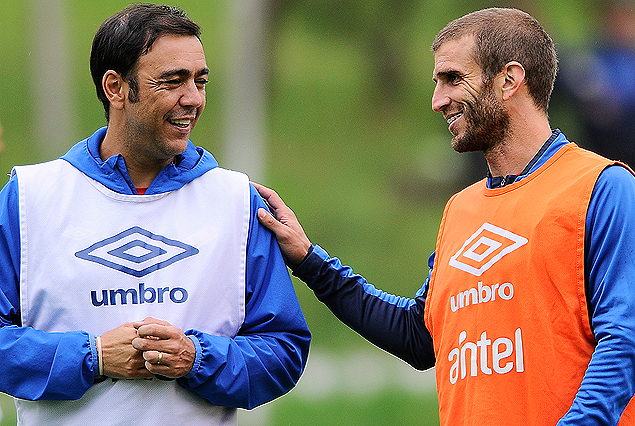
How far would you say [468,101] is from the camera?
268 centimetres

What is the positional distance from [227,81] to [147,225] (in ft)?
23.3

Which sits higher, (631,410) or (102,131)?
(102,131)

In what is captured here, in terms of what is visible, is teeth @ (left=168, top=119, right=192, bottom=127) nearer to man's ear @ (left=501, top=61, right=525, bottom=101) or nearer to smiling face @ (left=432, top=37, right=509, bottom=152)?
smiling face @ (left=432, top=37, right=509, bottom=152)

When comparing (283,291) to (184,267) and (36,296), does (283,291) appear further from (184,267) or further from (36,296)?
(36,296)

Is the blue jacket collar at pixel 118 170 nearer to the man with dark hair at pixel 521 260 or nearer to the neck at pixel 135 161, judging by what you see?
the neck at pixel 135 161

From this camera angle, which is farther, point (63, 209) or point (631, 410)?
point (63, 209)

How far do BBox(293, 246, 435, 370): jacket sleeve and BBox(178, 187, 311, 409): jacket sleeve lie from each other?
283mm

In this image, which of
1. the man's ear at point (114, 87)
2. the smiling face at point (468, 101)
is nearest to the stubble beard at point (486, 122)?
the smiling face at point (468, 101)

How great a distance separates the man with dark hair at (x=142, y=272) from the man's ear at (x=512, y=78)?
82 centimetres

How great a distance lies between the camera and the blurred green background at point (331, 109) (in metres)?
8.95

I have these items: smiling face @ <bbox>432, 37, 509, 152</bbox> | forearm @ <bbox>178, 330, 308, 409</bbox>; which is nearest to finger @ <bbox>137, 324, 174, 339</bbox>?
forearm @ <bbox>178, 330, 308, 409</bbox>

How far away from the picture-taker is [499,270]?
246cm

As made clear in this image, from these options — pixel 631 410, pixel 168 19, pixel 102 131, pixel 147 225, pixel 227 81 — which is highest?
pixel 227 81

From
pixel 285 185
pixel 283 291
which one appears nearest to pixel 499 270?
pixel 283 291
